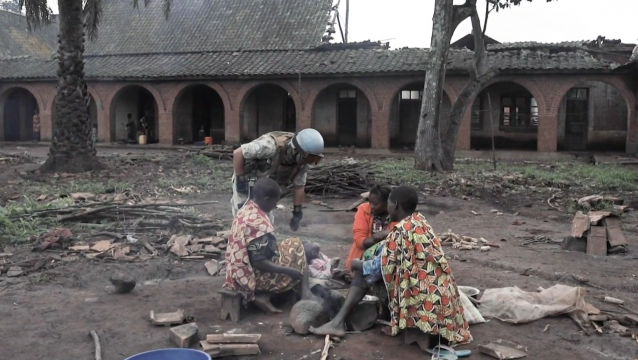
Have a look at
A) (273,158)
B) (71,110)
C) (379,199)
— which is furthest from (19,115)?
(379,199)

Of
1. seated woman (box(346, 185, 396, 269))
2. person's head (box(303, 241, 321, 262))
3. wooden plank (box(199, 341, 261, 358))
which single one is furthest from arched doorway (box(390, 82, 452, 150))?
wooden plank (box(199, 341, 261, 358))

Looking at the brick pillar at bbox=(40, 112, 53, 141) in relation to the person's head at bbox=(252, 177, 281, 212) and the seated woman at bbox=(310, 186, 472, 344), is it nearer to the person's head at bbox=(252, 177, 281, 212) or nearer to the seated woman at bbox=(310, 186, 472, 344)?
the person's head at bbox=(252, 177, 281, 212)

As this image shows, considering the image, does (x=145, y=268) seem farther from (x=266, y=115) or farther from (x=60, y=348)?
(x=266, y=115)

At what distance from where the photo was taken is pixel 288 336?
467 centimetres

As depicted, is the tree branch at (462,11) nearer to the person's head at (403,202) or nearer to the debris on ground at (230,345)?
the person's head at (403,202)

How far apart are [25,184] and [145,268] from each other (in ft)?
25.5

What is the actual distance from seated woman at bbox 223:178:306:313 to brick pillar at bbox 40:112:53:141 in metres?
26.0

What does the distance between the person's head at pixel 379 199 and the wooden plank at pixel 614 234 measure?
4067 mm

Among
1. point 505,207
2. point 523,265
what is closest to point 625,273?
point 523,265

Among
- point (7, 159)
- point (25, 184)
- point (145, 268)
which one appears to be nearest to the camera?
point (145, 268)

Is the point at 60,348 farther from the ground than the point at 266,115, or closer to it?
closer to it

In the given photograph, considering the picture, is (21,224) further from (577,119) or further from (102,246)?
(577,119)

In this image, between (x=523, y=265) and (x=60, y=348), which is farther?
(x=523, y=265)

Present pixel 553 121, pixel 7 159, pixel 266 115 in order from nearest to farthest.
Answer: pixel 7 159, pixel 553 121, pixel 266 115
